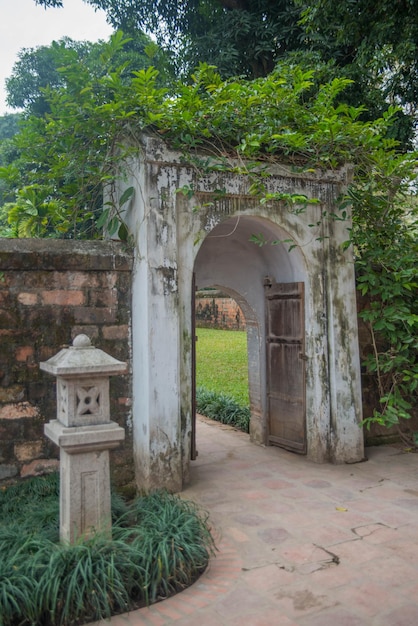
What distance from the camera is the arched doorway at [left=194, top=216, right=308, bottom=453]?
5645mm

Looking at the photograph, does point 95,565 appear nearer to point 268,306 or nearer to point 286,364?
point 286,364

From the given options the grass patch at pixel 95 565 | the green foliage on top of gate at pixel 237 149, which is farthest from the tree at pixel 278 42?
the grass patch at pixel 95 565

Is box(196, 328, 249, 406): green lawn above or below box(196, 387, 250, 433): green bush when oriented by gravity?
above

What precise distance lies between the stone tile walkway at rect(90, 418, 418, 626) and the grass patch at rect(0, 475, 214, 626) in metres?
0.12

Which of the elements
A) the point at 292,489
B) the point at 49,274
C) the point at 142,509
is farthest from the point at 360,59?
the point at 142,509

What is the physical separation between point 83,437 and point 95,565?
73 cm

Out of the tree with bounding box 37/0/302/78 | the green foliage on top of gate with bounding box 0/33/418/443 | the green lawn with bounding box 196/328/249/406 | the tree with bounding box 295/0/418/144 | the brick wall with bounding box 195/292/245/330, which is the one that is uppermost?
the tree with bounding box 37/0/302/78

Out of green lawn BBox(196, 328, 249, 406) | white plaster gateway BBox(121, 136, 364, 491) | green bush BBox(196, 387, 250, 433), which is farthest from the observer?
green lawn BBox(196, 328, 249, 406)

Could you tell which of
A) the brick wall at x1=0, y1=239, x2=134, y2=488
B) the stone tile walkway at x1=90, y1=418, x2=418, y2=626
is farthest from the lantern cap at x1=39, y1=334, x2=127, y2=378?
the stone tile walkway at x1=90, y1=418, x2=418, y2=626

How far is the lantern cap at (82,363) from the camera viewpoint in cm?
318

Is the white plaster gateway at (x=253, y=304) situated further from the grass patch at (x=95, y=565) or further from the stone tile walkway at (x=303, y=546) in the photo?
the grass patch at (x=95, y=565)

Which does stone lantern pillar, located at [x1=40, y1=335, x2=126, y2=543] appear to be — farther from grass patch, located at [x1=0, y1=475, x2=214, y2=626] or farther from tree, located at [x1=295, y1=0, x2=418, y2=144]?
tree, located at [x1=295, y1=0, x2=418, y2=144]

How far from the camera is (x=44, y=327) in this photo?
180 inches

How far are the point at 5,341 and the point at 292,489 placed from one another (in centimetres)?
290
